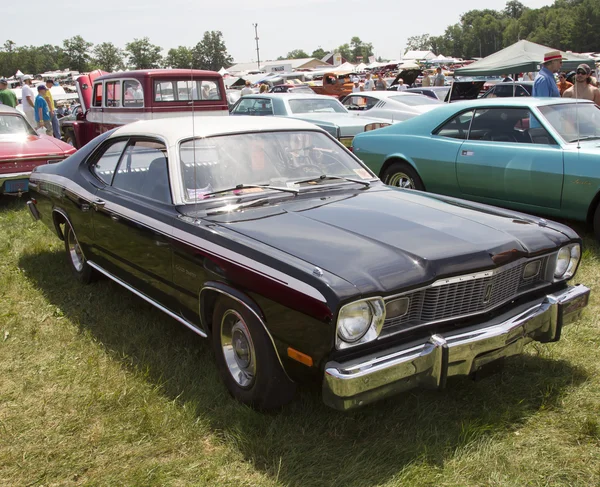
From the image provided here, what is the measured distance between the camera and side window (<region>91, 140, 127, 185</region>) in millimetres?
4609

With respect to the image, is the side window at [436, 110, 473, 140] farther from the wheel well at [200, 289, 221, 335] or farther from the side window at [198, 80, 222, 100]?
the side window at [198, 80, 222, 100]

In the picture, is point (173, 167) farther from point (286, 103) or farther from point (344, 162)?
point (286, 103)

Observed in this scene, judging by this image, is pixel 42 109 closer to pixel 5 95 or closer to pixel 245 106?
pixel 5 95

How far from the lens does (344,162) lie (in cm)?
443

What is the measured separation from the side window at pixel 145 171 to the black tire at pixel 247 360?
0.93m

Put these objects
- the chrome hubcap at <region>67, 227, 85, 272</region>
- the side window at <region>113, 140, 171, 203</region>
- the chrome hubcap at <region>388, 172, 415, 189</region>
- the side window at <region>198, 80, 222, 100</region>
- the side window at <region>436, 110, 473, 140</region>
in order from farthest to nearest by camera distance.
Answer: the side window at <region>198, 80, 222, 100</region>
the chrome hubcap at <region>388, 172, 415, 189</region>
the side window at <region>436, 110, 473, 140</region>
the chrome hubcap at <region>67, 227, 85, 272</region>
the side window at <region>113, 140, 171, 203</region>

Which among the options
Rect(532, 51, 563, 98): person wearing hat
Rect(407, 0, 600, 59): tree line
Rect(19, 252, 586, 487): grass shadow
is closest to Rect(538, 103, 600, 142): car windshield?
Rect(532, 51, 563, 98): person wearing hat

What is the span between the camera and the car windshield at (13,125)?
9000 mm

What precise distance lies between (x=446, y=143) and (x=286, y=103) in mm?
5402

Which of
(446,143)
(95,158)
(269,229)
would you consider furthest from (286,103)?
(269,229)

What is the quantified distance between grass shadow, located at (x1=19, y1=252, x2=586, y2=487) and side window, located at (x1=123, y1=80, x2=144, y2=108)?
22.9ft

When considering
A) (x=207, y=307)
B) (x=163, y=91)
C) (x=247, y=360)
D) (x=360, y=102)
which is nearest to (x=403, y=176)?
(x=207, y=307)

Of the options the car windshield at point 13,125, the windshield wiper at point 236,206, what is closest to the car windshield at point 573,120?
the windshield wiper at point 236,206

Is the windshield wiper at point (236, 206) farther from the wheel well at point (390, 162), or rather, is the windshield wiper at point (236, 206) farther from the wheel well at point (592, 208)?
the wheel well at point (390, 162)
